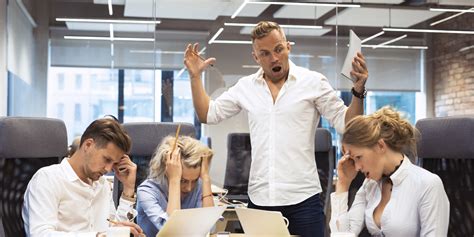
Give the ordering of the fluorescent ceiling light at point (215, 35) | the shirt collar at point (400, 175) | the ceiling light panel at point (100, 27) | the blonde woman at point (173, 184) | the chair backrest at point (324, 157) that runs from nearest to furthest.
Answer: the shirt collar at point (400, 175) → the blonde woman at point (173, 184) → the chair backrest at point (324, 157) → the ceiling light panel at point (100, 27) → the fluorescent ceiling light at point (215, 35)

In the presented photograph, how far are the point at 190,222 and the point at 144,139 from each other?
1.24 metres

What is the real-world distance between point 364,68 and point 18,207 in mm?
1316

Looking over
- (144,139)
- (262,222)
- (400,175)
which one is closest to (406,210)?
(400,175)

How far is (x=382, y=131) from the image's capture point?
→ 2057 mm

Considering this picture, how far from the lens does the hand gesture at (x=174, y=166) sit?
7.84 ft

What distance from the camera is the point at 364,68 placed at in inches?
87.6

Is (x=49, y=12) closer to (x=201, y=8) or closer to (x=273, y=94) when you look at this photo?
(x=201, y=8)

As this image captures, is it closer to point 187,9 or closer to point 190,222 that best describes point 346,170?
point 190,222

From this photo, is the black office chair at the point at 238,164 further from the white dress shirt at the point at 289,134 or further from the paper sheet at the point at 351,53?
the paper sheet at the point at 351,53

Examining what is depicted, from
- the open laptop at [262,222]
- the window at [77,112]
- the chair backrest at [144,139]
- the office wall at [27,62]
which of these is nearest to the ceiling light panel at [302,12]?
the window at [77,112]

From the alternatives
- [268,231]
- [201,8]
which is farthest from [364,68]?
[201,8]

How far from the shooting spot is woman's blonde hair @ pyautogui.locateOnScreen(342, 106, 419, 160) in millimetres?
2031

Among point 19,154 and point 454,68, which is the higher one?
point 454,68

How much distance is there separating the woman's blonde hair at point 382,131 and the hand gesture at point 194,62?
0.71m
